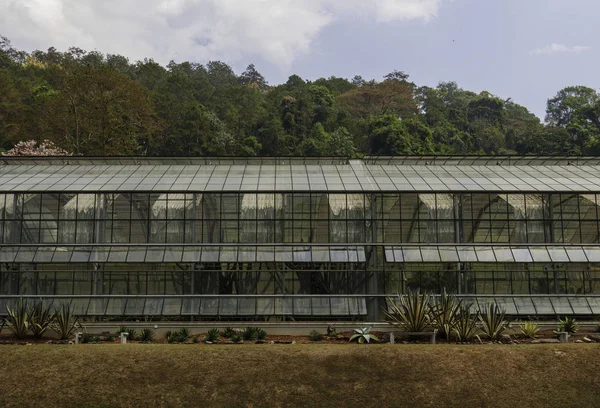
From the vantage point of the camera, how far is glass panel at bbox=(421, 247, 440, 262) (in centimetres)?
2500

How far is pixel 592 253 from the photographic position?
25531 millimetres

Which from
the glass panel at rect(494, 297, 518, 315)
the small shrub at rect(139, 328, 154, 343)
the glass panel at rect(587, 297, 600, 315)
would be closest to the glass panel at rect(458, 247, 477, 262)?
the glass panel at rect(494, 297, 518, 315)

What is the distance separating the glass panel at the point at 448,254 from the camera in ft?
82.3

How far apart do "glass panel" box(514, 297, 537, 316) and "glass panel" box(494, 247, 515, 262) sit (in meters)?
1.71

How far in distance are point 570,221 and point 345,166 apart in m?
11.5

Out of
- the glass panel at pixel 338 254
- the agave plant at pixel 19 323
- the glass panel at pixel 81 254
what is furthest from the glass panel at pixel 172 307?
the glass panel at pixel 338 254

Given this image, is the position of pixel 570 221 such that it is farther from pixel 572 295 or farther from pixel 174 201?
pixel 174 201

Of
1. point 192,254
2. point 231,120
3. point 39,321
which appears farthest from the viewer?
point 231,120

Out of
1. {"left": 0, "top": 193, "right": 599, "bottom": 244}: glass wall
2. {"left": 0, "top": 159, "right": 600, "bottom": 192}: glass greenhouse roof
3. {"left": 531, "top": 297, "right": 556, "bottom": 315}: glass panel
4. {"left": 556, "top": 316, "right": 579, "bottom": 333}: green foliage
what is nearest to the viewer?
{"left": 556, "top": 316, "right": 579, "bottom": 333}: green foliage

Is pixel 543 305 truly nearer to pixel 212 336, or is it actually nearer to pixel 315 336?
pixel 315 336

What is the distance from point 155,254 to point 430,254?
12.0 meters

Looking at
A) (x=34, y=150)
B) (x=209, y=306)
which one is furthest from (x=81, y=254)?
(x=34, y=150)

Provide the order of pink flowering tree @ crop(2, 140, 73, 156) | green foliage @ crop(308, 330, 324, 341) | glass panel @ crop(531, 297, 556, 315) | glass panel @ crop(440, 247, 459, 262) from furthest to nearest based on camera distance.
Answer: pink flowering tree @ crop(2, 140, 73, 156)
glass panel @ crop(440, 247, 459, 262)
glass panel @ crop(531, 297, 556, 315)
green foliage @ crop(308, 330, 324, 341)

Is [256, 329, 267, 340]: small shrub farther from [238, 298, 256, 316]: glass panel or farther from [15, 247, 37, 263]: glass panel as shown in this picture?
[15, 247, 37, 263]: glass panel
